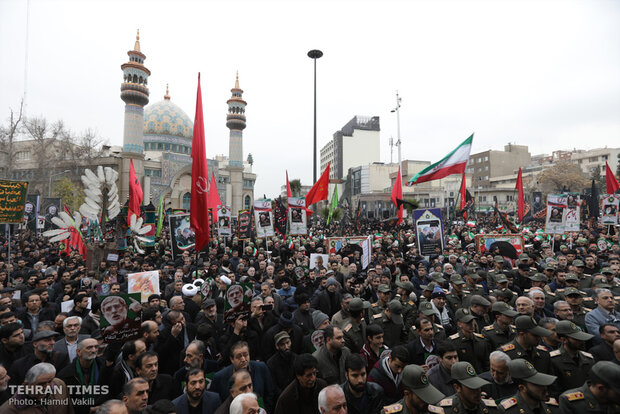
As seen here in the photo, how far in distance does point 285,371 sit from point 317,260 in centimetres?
641

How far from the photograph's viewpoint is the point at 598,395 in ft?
9.45

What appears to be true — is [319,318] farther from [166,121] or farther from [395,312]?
[166,121]

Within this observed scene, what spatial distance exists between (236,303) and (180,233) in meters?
4.97

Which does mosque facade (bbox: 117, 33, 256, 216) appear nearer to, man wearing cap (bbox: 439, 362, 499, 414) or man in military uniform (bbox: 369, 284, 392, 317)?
man in military uniform (bbox: 369, 284, 392, 317)

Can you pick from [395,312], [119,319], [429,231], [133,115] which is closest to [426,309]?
[395,312]

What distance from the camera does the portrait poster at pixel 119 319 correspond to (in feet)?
13.2

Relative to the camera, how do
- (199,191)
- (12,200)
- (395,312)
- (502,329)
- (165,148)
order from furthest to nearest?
(165,148) → (12,200) → (199,191) → (395,312) → (502,329)

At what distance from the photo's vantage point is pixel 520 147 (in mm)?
73062

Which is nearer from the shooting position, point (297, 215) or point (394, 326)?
point (394, 326)

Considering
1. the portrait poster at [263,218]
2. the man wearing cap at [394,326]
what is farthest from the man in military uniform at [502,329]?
the portrait poster at [263,218]

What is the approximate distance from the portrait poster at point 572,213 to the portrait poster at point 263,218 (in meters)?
9.88

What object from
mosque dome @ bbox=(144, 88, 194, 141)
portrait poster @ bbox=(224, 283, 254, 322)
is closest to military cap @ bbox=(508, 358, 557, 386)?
portrait poster @ bbox=(224, 283, 254, 322)

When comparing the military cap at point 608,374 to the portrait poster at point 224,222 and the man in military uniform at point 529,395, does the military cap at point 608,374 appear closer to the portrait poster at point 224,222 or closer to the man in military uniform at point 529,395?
the man in military uniform at point 529,395

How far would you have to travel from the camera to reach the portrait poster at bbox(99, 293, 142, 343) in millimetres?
4012
